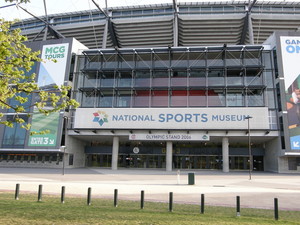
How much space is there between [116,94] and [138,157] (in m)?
11.9

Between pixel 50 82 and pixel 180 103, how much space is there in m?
21.1

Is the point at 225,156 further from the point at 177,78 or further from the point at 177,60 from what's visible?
the point at 177,60

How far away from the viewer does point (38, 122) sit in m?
40.8

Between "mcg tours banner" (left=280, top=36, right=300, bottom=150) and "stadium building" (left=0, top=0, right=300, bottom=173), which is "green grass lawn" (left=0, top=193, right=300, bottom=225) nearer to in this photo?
"stadium building" (left=0, top=0, right=300, bottom=173)

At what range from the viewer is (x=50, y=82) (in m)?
42.1

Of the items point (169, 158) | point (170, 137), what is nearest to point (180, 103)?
point (170, 137)

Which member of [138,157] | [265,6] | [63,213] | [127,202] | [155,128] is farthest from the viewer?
[265,6]

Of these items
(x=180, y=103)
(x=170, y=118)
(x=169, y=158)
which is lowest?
(x=169, y=158)

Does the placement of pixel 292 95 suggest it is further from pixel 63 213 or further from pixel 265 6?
pixel 63 213

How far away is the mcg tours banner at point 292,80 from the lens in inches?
1419

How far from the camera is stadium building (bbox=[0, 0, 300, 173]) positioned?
1507 inches

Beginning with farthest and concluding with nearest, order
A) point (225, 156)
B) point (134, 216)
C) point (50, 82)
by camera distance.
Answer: point (50, 82), point (225, 156), point (134, 216)

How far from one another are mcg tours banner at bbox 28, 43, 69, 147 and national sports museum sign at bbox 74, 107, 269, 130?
3.80m

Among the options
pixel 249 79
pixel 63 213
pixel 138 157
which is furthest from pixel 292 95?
pixel 63 213
